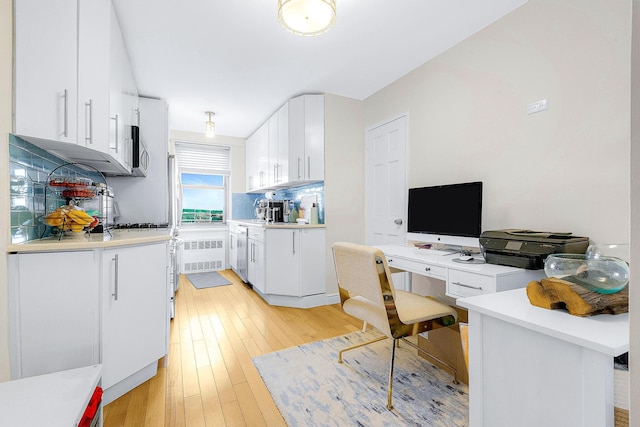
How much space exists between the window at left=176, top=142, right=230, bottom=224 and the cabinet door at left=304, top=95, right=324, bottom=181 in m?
2.60

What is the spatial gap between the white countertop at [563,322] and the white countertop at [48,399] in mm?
1358

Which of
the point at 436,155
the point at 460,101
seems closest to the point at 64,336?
the point at 436,155

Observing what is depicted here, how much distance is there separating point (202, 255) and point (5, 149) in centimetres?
406

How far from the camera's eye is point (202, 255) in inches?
205

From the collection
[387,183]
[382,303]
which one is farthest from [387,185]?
[382,303]

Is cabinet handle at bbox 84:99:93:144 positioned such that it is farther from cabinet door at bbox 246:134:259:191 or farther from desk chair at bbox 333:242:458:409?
cabinet door at bbox 246:134:259:191

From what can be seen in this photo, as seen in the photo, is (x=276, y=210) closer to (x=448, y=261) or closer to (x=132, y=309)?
(x=132, y=309)

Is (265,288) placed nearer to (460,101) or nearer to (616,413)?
(460,101)

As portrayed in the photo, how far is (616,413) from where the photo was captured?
814 millimetres

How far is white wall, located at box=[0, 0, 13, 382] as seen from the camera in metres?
1.29

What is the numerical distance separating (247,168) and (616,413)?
210 inches

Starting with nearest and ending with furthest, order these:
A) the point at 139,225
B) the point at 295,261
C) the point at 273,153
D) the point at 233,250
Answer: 1. the point at 139,225
2. the point at 295,261
3. the point at 273,153
4. the point at 233,250

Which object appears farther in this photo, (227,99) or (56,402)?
(227,99)

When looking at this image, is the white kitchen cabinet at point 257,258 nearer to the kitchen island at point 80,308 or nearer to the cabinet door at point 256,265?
the cabinet door at point 256,265
